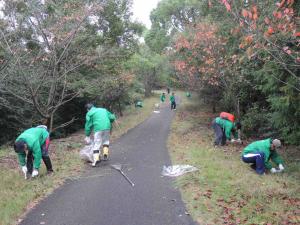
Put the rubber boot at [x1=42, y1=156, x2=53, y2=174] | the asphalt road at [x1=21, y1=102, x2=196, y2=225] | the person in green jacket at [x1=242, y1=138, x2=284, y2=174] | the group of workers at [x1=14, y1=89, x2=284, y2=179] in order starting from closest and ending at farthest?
the asphalt road at [x1=21, y1=102, x2=196, y2=225] < the group of workers at [x1=14, y1=89, x2=284, y2=179] < the person in green jacket at [x1=242, y1=138, x2=284, y2=174] < the rubber boot at [x1=42, y1=156, x2=53, y2=174]

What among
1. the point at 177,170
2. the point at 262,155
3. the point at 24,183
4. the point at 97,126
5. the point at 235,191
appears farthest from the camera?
the point at 97,126

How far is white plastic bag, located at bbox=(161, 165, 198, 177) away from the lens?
8.83 metres

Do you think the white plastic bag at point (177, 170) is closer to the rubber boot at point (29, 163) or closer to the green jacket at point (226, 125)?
the rubber boot at point (29, 163)

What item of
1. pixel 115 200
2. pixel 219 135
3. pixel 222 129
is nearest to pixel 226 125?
pixel 222 129

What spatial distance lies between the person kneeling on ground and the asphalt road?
350 cm

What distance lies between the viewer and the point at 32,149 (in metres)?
8.44

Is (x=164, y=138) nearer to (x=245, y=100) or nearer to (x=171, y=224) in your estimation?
(x=245, y=100)

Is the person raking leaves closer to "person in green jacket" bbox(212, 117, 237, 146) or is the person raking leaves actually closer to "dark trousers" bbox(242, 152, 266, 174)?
"person in green jacket" bbox(212, 117, 237, 146)

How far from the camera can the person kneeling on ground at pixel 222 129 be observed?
42.5ft

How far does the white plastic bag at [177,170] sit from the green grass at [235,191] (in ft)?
0.93

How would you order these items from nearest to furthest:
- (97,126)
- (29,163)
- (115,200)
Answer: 1. (115,200)
2. (29,163)
3. (97,126)

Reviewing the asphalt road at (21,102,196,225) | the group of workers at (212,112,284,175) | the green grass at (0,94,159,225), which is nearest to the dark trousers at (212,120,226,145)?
the asphalt road at (21,102,196,225)

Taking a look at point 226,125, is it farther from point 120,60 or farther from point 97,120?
point 120,60

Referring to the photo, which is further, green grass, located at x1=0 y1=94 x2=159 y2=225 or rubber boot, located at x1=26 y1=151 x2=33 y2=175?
rubber boot, located at x1=26 y1=151 x2=33 y2=175
